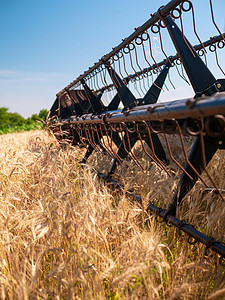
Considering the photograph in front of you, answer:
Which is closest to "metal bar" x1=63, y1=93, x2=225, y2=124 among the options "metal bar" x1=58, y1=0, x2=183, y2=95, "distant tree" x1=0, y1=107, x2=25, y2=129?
"metal bar" x1=58, y1=0, x2=183, y2=95

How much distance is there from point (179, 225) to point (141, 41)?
197 cm

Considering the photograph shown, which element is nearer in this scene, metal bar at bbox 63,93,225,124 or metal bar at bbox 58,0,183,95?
metal bar at bbox 63,93,225,124

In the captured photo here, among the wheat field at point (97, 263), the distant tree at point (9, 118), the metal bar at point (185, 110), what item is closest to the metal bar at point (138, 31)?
the metal bar at point (185, 110)

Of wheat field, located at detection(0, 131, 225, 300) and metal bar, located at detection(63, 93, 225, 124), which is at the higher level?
metal bar, located at detection(63, 93, 225, 124)

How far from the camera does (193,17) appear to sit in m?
2.18

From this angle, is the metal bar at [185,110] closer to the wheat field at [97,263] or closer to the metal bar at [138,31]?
the wheat field at [97,263]

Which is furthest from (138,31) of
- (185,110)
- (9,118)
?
(9,118)

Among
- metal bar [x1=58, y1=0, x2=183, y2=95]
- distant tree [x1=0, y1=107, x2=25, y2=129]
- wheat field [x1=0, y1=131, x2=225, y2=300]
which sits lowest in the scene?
wheat field [x1=0, y1=131, x2=225, y2=300]

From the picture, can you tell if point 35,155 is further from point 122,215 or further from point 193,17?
point 193,17

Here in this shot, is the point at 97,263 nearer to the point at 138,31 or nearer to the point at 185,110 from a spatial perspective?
the point at 185,110

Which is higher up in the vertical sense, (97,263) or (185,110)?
(185,110)

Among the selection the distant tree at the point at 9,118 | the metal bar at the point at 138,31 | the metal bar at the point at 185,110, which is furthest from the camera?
the distant tree at the point at 9,118

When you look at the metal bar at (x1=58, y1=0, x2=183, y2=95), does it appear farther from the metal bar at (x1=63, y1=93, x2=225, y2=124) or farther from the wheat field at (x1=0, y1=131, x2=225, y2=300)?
the wheat field at (x1=0, y1=131, x2=225, y2=300)

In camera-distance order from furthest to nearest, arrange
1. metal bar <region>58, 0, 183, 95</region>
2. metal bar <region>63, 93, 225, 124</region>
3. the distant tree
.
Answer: the distant tree
metal bar <region>58, 0, 183, 95</region>
metal bar <region>63, 93, 225, 124</region>
